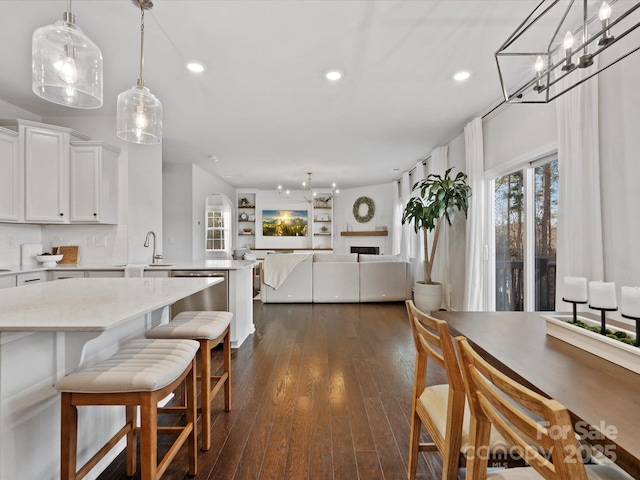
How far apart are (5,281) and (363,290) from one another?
477 centimetres

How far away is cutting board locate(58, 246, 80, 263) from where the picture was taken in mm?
4000

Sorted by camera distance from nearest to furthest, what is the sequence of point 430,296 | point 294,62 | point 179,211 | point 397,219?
point 294,62
point 430,296
point 179,211
point 397,219

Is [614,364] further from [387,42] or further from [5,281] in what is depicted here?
[5,281]

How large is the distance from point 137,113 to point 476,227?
12.3 feet

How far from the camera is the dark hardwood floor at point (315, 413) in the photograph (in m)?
1.67

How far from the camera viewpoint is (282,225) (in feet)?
31.7

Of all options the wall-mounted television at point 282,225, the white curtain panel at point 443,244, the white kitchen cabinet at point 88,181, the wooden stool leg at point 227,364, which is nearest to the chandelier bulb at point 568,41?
the wooden stool leg at point 227,364

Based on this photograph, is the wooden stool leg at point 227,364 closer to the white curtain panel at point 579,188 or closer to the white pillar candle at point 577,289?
the white pillar candle at point 577,289

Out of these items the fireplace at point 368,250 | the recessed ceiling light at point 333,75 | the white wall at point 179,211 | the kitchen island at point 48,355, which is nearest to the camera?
the kitchen island at point 48,355

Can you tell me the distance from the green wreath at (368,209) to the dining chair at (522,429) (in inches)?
320

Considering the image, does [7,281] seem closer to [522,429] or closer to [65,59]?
[65,59]

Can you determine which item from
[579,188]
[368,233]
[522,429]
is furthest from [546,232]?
[368,233]

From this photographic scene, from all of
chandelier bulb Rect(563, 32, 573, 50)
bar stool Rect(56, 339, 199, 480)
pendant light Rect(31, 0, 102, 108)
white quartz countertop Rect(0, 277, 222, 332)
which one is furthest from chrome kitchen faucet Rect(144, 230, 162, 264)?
chandelier bulb Rect(563, 32, 573, 50)

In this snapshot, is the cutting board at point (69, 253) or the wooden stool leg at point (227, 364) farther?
the cutting board at point (69, 253)
